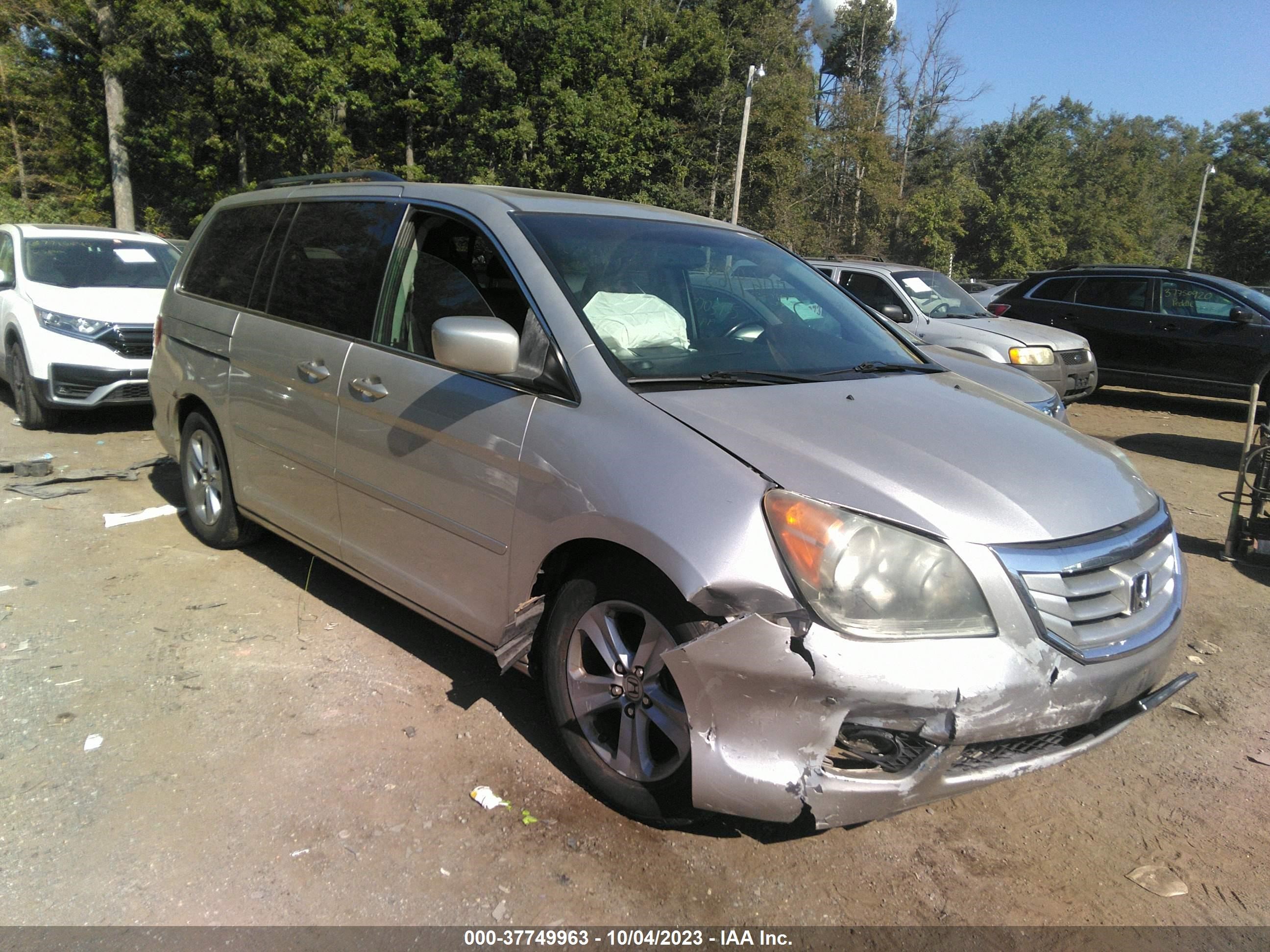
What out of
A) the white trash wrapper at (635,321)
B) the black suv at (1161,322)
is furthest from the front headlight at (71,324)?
the black suv at (1161,322)

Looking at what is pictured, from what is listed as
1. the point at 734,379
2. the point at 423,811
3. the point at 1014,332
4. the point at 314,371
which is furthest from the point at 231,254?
the point at 1014,332

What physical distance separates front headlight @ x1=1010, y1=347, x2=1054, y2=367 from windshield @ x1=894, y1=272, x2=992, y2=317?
1164 millimetres

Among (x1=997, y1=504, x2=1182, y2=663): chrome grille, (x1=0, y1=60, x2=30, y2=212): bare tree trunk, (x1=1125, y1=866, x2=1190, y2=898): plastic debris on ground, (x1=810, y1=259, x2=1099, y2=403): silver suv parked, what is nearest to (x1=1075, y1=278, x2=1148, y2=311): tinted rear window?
(x1=810, y1=259, x2=1099, y2=403): silver suv parked

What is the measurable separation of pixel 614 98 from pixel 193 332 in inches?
1269

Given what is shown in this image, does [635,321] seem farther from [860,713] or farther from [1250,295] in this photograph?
[1250,295]

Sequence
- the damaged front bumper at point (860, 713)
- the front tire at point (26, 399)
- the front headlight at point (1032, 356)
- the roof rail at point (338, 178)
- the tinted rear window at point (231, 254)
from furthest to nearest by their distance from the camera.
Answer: the front headlight at point (1032, 356) < the front tire at point (26, 399) < the tinted rear window at point (231, 254) < the roof rail at point (338, 178) < the damaged front bumper at point (860, 713)

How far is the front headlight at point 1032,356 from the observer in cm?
1005

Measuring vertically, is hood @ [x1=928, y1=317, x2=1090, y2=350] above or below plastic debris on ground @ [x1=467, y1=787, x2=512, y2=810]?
above

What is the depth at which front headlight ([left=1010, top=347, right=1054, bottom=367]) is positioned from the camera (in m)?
10.0

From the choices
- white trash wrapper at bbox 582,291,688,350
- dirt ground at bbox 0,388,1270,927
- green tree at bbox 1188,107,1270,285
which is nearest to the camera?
dirt ground at bbox 0,388,1270,927

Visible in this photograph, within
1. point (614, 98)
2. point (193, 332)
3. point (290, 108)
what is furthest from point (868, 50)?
point (193, 332)

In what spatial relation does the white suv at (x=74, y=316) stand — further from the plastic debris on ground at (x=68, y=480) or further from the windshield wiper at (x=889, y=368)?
the windshield wiper at (x=889, y=368)

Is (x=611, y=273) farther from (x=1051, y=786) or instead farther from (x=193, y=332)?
(x=193, y=332)

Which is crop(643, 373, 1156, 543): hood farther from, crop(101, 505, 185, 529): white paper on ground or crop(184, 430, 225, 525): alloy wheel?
crop(101, 505, 185, 529): white paper on ground
